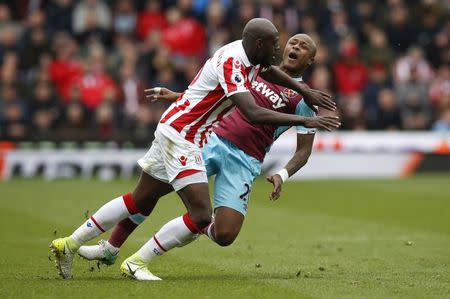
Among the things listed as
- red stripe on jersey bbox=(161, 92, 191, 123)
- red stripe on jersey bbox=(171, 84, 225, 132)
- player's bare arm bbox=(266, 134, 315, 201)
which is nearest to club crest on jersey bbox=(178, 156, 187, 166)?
red stripe on jersey bbox=(171, 84, 225, 132)

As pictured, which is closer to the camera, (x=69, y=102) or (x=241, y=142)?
(x=241, y=142)

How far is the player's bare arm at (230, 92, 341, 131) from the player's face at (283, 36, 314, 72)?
142cm

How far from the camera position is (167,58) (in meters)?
22.1

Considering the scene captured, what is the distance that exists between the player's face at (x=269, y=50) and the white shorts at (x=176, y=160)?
0.95 m

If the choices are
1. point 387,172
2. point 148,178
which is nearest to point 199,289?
point 148,178

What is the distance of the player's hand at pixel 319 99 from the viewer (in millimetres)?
9306

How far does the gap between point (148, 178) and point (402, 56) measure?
53.5 feet

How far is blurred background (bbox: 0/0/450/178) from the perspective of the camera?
843 inches

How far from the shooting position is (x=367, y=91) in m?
23.2

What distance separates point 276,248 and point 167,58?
10.8 m

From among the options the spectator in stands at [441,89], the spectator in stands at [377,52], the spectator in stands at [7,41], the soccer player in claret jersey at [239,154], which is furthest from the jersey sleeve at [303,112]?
the spectator in stands at [441,89]

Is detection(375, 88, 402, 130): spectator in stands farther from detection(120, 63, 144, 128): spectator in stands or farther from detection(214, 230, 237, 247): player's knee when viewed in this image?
detection(214, 230, 237, 247): player's knee

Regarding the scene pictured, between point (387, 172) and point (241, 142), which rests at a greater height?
point (241, 142)

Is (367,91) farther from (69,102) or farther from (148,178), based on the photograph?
(148,178)
